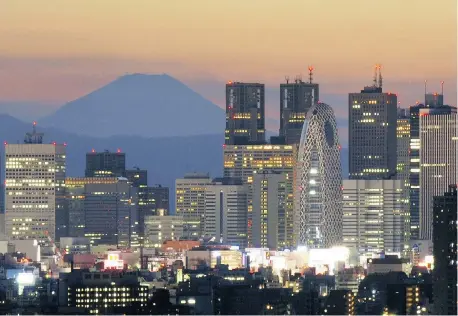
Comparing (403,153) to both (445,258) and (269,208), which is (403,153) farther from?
(445,258)

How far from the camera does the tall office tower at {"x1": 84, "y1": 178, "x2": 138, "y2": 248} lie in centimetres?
13112

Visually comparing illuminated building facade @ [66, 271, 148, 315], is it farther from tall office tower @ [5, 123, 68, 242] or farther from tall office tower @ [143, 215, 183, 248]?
tall office tower @ [5, 123, 68, 242]

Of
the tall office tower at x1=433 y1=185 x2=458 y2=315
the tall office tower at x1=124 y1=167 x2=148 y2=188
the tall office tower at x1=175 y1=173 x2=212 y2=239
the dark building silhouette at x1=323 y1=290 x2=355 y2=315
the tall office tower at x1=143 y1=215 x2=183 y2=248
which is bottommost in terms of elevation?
the dark building silhouette at x1=323 y1=290 x2=355 y2=315

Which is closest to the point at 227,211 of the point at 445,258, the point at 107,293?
the point at 107,293

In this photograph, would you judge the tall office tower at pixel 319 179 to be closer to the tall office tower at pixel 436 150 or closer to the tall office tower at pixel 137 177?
the tall office tower at pixel 436 150

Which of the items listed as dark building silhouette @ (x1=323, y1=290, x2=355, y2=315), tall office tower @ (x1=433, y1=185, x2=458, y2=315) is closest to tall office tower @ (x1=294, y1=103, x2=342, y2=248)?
dark building silhouette @ (x1=323, y1=290, x2=355, y2=315)

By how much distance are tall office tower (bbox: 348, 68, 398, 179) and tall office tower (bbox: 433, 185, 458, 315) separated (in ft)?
217

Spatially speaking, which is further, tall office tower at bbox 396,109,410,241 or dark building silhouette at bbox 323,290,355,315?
tall office tower at bbox 396,109,410,241

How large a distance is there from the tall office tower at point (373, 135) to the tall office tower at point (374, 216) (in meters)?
6.00

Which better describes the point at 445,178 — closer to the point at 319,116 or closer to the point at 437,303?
the point at 319,116

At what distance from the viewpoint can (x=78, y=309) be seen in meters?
67.4

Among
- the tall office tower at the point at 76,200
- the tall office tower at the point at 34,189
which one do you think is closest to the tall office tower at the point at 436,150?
the tall office tower at the point at 76,200

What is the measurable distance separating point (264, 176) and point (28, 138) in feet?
56.9

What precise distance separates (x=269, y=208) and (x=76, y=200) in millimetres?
14134
